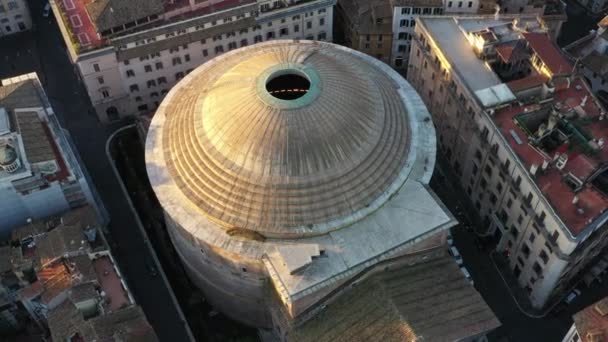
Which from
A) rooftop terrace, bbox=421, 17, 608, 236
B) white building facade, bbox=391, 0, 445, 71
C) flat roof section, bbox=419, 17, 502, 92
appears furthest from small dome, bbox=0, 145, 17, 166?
white building facade, bbox=391, 0, 445, 71

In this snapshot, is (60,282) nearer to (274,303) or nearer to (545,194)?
(274,303)

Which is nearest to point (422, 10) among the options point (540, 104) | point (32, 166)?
point (540, 104)

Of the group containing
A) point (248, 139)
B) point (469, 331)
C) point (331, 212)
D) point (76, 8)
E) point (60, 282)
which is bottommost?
point (469, 331)

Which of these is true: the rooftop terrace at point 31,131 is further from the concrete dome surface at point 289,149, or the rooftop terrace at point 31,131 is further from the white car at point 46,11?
the white car at point 46,11

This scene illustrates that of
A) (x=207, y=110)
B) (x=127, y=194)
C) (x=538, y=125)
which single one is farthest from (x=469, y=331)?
(x=127, y=194)

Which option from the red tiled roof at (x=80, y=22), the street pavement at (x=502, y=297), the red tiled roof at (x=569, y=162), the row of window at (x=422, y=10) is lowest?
the street pavement at (x=502, y=297)

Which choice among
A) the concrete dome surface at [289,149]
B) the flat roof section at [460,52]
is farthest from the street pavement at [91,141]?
the flat roof section at [460,52]
